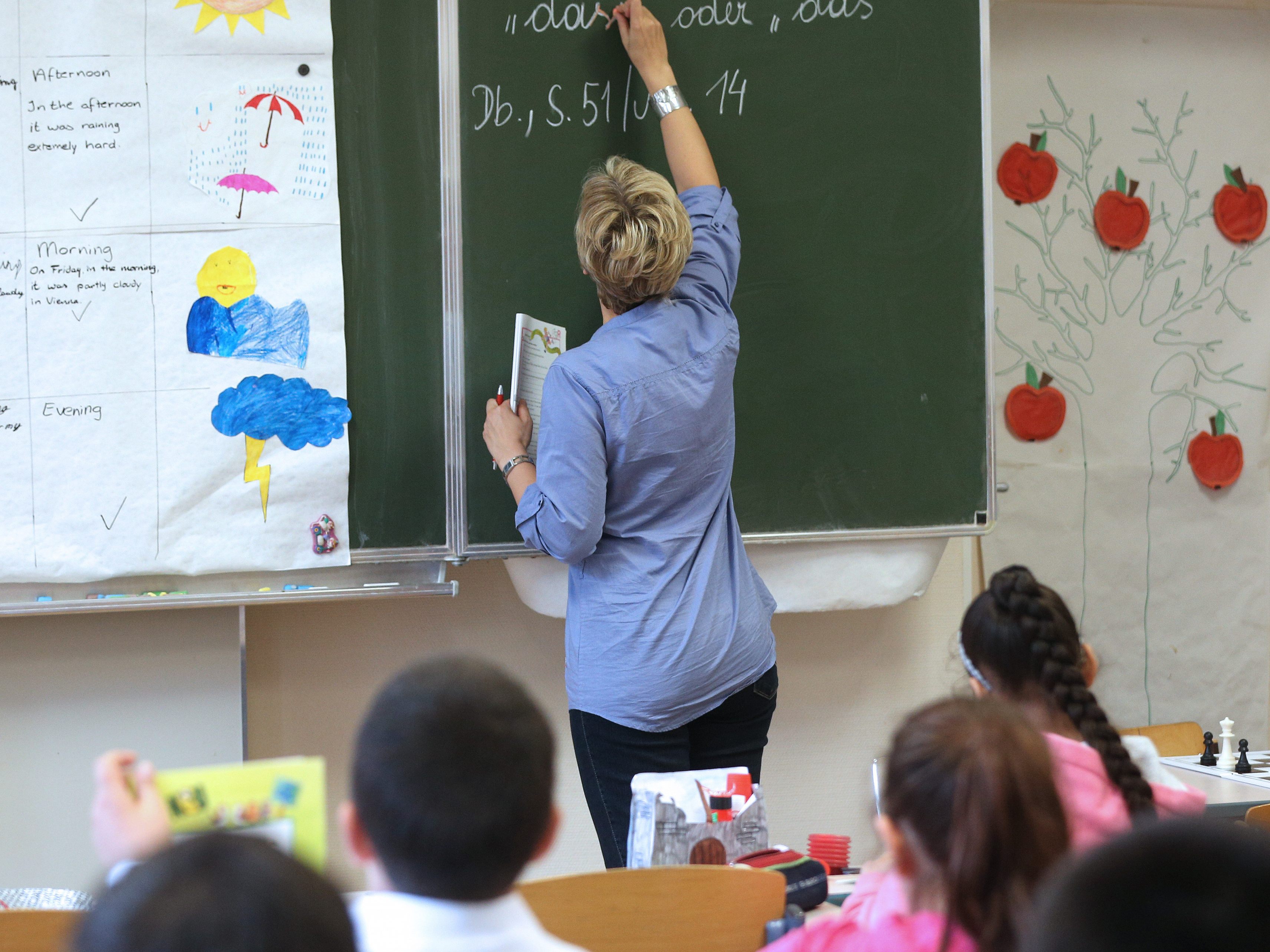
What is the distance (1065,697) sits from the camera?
1529 millimetres

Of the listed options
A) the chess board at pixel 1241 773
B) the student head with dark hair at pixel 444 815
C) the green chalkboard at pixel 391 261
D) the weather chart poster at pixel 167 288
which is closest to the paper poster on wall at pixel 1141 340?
the chess board at pixel 1241 773

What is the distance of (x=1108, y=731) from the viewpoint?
58.1 inches

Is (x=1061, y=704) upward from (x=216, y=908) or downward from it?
downward

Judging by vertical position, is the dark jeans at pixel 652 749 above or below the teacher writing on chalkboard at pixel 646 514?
below

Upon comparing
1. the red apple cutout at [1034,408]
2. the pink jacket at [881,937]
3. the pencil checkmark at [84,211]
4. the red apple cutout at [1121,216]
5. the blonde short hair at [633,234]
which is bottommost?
the pink jacket at [881,937]

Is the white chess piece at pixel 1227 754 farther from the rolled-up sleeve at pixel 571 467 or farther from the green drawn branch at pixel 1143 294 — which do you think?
the rolled-up sleeve at pixel 571 467

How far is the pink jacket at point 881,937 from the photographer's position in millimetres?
1020

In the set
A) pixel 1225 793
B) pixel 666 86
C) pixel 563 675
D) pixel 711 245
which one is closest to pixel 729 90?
pixel 666 86

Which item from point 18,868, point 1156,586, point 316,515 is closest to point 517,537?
point 316,515

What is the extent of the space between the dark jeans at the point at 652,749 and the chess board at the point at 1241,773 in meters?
1.05

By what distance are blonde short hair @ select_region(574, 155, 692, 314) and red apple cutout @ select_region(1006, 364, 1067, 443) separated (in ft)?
5.97

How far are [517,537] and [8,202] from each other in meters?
1.24

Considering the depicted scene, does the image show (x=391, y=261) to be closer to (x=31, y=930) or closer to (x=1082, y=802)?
(x=31, y=930)

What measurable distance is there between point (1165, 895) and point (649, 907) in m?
0.88
